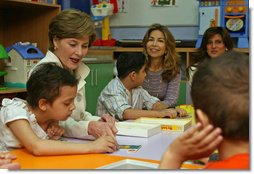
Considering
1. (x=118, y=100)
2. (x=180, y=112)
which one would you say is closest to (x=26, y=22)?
(x=118, y=100)

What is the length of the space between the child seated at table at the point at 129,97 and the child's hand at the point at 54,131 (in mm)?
471

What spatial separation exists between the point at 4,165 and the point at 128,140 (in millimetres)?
427

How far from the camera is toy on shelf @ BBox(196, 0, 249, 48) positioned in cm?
273

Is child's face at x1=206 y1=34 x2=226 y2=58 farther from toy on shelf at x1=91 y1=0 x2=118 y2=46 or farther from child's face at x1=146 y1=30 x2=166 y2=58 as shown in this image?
toy on shelf at x1=91 y1=0 x2=118 y2=46

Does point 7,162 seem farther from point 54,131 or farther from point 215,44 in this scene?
point 215,44

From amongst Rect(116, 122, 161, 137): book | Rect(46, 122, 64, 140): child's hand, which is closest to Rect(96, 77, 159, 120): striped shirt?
Rect(116, 122, 161, 137): book

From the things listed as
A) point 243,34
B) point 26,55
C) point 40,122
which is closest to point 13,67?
point 26,55

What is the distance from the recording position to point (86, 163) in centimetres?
87

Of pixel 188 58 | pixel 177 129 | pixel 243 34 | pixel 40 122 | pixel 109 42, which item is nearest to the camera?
pixel 40 122

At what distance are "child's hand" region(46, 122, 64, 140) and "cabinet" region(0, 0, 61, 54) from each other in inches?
44.0

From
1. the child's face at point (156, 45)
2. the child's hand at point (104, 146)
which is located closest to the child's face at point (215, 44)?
the child's face at point (156, 45)

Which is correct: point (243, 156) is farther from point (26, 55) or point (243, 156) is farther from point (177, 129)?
point (26, 55)

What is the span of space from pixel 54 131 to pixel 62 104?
0.41 feet

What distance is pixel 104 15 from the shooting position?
124 inches
